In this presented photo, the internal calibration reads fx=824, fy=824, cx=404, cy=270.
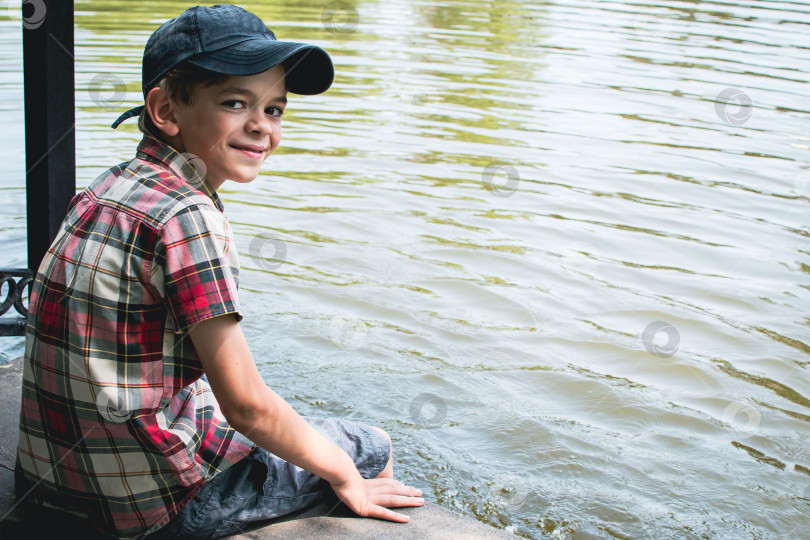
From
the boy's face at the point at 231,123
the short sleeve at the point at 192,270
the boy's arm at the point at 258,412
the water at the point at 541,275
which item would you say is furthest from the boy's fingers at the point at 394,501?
the boy's face at the point at 231,123

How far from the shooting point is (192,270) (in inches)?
71.4

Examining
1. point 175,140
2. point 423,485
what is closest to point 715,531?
point 423,485

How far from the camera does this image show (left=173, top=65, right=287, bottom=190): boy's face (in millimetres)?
2051

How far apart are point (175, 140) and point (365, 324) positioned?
2.54 m

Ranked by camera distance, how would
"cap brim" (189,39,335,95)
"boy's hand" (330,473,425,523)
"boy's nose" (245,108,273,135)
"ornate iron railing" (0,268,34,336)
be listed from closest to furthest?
"cap brim" (189,39,335,95) → "boy's nose" (245,108,273,135) → "boy's hand" (330,473,425,523) → "ornate iron railing" (0,268,34,336)

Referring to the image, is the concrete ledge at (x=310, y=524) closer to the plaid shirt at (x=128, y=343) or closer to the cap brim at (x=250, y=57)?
the plaid shirt at (x=128, y=343)

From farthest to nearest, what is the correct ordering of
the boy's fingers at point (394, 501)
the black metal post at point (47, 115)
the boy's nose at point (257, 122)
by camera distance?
the black metal post at point (47, 115) < the boy's fingers at point (394, 501) < the boy's nose at point (257, 122)

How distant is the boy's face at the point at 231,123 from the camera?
2051mm

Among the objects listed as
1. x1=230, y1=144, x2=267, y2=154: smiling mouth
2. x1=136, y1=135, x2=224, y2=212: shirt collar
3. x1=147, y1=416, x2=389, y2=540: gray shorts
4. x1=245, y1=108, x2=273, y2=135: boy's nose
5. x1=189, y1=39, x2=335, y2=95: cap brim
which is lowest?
x1=147, y1=416, x2=389, y2=540: gray shorts

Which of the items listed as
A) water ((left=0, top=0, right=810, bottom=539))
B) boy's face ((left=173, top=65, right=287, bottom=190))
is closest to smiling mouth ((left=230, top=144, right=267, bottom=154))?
boy's face ((left=173, top=65, right=287, bottom=190))

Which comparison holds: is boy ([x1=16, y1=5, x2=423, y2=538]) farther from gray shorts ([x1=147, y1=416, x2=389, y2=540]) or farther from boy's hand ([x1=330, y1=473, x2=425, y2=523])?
boy's hand ([x1=330, y1=473, x2=425, y2=523])

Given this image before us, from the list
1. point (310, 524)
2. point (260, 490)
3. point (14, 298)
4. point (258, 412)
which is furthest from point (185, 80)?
point (14, 298)

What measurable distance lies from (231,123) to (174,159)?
170 mm

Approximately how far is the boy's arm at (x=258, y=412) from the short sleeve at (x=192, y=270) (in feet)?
0.14
